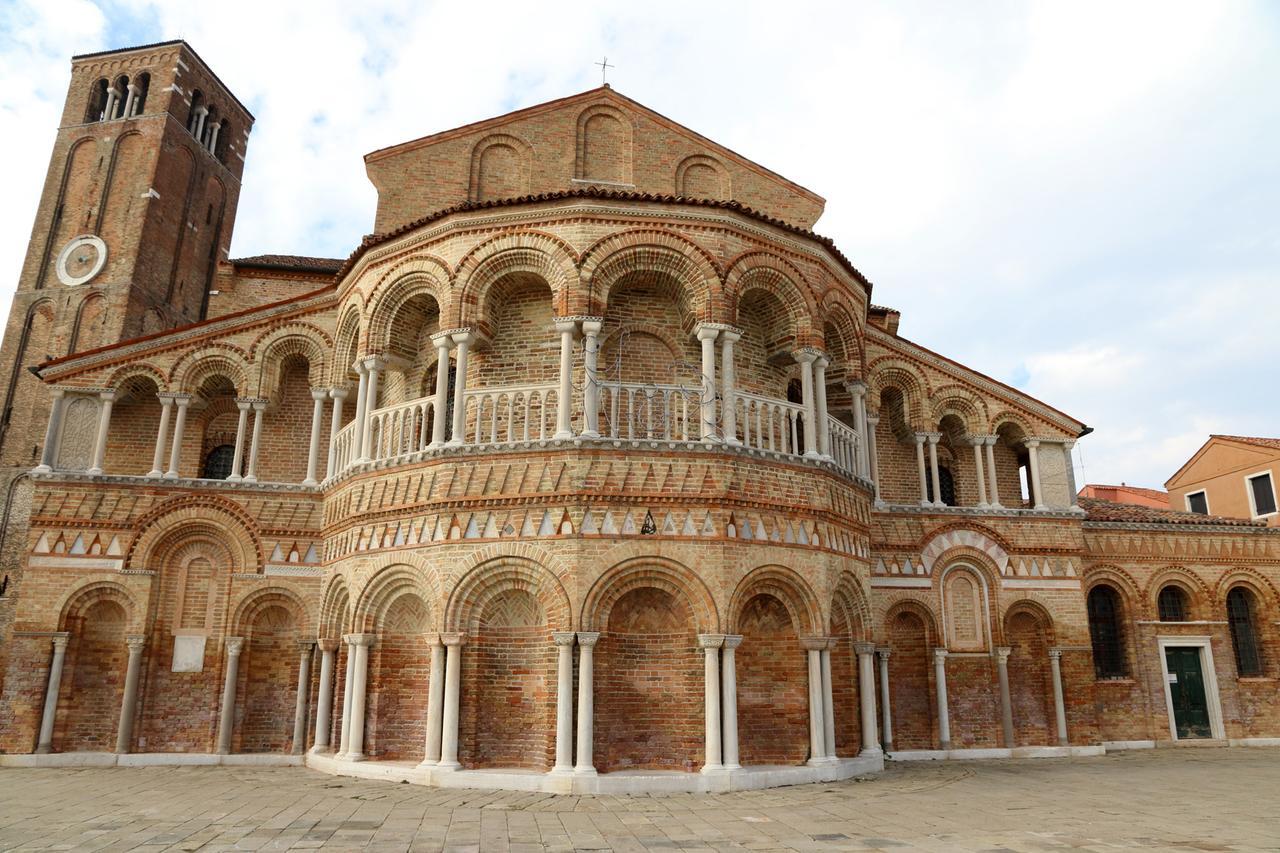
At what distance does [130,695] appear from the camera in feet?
45.6

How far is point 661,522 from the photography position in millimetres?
11414

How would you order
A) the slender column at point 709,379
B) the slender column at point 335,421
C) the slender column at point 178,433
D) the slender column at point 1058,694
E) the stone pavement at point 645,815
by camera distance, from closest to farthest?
1. the stone pavement at point 645,815
2. the slender column at point 709,379
3. the slender column at point 335,421
4. the slender column at point 178,433
5. the slender column at point 1058,694

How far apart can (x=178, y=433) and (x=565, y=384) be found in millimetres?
7849

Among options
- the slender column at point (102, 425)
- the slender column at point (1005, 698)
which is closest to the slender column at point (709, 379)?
the slender column at point (1005, 698)

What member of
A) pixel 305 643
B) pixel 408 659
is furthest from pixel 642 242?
pixel 305 643

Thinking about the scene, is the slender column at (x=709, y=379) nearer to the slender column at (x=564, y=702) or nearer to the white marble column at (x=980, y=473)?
the slender column at (x=564, y=702)

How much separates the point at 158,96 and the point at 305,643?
21.8 m

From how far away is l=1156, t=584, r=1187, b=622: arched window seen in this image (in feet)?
61.7

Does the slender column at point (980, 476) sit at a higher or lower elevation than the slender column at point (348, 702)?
higher

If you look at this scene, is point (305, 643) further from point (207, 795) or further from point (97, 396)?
point (97, 396)

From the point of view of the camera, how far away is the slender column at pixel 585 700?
10578 millimetres

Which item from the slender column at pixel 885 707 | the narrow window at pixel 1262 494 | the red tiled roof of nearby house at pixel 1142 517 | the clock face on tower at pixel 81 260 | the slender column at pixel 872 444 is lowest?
the slender column at pixel 885 707

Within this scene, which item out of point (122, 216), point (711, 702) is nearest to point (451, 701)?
point (711, 702)

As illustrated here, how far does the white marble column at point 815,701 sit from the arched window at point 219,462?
445 inches
